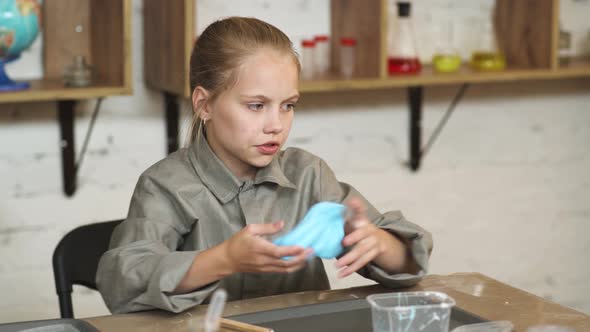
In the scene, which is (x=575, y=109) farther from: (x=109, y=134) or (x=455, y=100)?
(x=109, y=134)

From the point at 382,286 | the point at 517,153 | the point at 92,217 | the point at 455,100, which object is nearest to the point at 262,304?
the point at 382,286

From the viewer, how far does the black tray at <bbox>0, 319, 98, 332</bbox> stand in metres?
→ 1.20

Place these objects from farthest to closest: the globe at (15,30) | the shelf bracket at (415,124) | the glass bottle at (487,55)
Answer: the shelf bracket at (415,124), the glass bottle at (487,55), the globe at (15,30)

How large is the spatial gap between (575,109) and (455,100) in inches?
17.8

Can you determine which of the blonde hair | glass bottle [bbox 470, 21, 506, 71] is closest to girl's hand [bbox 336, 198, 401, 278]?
the blonde hair

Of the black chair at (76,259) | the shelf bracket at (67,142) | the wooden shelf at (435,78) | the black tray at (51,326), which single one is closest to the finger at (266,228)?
the black tray at (51,326)

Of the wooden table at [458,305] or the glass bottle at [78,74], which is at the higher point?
the glass bottle at [78,74]

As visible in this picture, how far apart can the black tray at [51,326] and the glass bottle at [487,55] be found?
5.24 ft

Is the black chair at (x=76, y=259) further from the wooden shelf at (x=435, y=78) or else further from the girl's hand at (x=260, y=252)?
the wooden shelf at (x=435, y=78)

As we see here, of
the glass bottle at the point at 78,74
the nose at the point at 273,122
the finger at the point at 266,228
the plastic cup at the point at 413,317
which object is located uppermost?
the glass bottle at the point at 78,74

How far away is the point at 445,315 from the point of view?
1.12 meters

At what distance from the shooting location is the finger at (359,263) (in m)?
1.31

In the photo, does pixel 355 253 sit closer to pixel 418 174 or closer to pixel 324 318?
pixel 324 318

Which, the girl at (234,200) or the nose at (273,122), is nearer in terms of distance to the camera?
the girl at (234,200)
